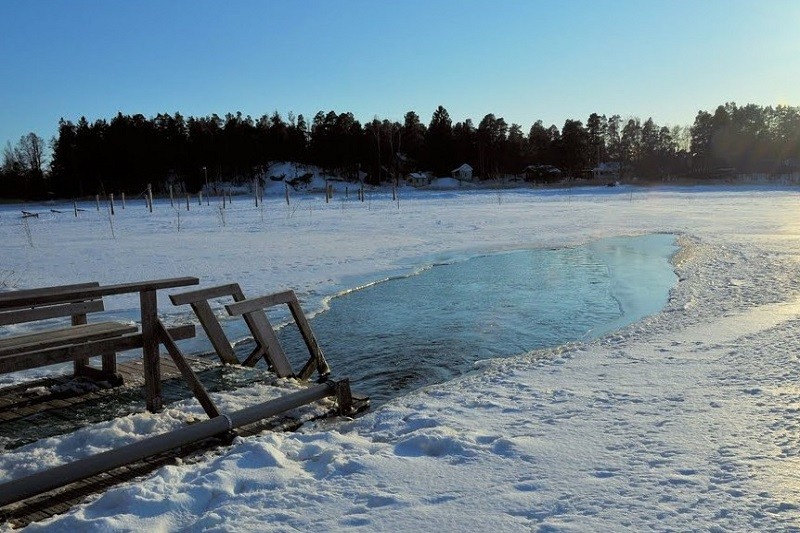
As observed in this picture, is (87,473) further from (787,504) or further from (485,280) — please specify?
(485,280)

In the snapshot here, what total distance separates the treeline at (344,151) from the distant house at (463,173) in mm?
3268

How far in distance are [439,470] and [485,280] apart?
10.8 metres

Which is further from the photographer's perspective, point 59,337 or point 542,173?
point 542,173

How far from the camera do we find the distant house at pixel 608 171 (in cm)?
9686

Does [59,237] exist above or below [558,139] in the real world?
below

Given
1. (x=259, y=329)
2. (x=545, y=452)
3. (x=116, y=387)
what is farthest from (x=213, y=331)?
(x=545, y=452)

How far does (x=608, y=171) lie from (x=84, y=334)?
105220 millimetres

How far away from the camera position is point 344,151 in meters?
96.5

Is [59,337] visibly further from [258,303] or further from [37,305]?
[258,303]

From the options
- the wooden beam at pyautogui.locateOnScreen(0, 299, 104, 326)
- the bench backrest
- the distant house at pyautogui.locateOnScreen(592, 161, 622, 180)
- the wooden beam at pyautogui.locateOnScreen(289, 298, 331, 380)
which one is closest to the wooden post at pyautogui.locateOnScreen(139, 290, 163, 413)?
the bench backrest

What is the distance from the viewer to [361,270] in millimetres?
16094

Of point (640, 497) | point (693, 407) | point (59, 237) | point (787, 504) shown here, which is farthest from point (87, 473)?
point (59, 237)

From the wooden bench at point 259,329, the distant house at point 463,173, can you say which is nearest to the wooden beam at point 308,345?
the wooden bench at point 259,329

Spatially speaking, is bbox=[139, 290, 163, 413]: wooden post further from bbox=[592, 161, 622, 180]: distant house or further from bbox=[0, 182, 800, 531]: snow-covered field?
bbox=[592, 161, 622, 180]: distant house
